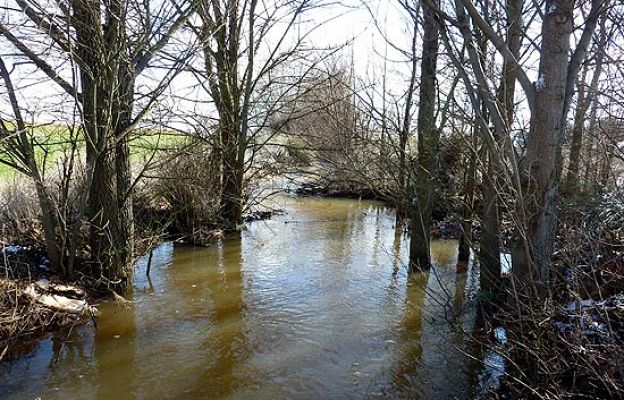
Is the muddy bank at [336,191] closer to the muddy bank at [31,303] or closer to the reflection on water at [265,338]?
the reflection on water at [265,338]

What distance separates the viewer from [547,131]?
4.04 m

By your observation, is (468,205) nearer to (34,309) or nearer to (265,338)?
(265,338)

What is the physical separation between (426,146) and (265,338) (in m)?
4.27

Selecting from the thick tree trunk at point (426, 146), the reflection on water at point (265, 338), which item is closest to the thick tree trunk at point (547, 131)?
the reflection on water at point (265, 338)

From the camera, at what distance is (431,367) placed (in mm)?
4723

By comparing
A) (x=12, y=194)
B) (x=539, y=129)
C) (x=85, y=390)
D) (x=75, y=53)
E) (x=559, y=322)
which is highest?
(x=75, y=53)

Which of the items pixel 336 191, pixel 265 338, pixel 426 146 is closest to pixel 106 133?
pixel 265 338

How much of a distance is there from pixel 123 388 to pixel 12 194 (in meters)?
6.08

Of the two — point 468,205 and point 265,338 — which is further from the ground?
point 468,205

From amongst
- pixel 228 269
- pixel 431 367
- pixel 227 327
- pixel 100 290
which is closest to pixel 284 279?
pixel 228 269

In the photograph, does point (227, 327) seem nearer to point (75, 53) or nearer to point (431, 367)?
point (431, 367)

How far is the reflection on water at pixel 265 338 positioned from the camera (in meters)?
4.32

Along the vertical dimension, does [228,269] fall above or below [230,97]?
below

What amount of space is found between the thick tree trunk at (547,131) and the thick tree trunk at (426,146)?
3028mm
